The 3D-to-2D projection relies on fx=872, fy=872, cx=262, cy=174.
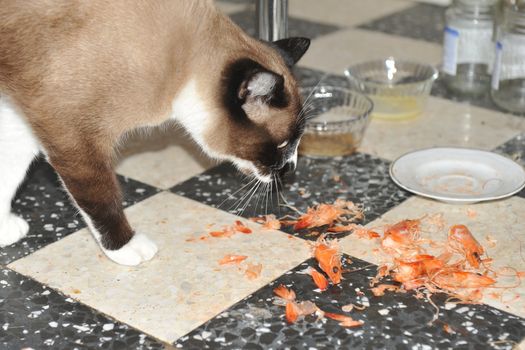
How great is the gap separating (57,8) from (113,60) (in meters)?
0.13

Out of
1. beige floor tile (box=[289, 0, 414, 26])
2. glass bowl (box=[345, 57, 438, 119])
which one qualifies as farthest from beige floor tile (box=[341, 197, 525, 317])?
beige floor tile (box=[289, 0, 414, 26])

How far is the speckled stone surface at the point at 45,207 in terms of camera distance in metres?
1.67

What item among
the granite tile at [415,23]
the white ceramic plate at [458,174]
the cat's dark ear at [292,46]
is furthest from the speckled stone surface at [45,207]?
the granite tile at [415,23]

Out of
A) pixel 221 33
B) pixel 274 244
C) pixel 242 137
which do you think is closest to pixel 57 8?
pixel 221 33

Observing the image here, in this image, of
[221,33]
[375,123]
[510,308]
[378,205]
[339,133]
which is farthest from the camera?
[375,123]

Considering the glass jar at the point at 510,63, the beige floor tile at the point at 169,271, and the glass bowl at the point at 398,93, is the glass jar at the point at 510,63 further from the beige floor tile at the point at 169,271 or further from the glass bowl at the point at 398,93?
the beige floor tile at the point at 169,271

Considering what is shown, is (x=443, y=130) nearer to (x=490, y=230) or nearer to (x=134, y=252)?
(x=490, y=230)

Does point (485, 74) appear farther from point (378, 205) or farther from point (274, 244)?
point (274, 244)

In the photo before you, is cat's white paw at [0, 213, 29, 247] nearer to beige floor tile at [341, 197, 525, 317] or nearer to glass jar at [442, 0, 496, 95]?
beige floor tile at [341, 197, 525, 317]

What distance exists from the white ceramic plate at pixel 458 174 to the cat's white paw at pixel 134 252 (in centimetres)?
53

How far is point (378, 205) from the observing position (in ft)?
5.84

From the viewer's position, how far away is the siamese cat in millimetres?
1455

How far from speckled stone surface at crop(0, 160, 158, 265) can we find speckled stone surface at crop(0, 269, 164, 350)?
0.15 metres

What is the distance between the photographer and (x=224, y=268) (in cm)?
157
